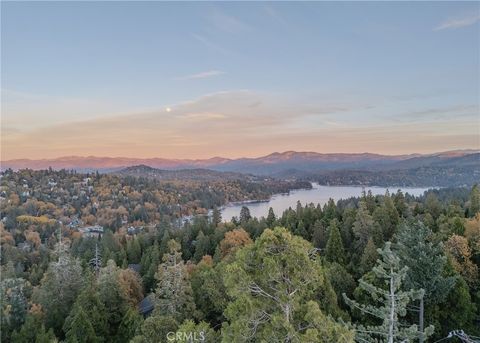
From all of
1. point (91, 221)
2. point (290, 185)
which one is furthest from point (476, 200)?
point (290, 185)

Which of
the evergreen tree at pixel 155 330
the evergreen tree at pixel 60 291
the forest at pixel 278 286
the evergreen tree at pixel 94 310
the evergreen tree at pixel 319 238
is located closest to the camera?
the forest at pixel 278 286

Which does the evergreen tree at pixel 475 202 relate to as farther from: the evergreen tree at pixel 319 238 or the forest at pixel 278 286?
the evergreen tree at pixel 319 238

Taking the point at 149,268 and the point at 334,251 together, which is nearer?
the point at 334,251

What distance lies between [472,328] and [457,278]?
2.44 metres

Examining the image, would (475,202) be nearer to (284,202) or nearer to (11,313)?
(11,313)

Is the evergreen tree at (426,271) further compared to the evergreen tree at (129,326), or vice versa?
the evergreen tree at (129,326)

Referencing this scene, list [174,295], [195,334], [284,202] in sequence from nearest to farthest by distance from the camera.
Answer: [195,334] < [174,295] < [284,202]

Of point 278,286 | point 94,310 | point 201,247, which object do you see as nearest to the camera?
point 278,286

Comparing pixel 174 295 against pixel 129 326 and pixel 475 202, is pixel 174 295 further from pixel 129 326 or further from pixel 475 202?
pixel 475 202

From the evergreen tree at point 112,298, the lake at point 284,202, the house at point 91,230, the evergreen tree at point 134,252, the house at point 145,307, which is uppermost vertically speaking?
the evergreen tree at point 112,298

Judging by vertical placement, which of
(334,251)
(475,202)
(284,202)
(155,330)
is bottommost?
(284,202)

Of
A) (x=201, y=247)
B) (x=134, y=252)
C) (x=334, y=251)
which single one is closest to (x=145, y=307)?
(x=334, y=251)

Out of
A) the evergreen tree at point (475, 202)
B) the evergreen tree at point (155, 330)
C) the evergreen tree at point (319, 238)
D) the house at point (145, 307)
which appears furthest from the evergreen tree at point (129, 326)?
the evergreen tree at point (475, 202)

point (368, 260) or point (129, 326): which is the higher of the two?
point (368, 260)
